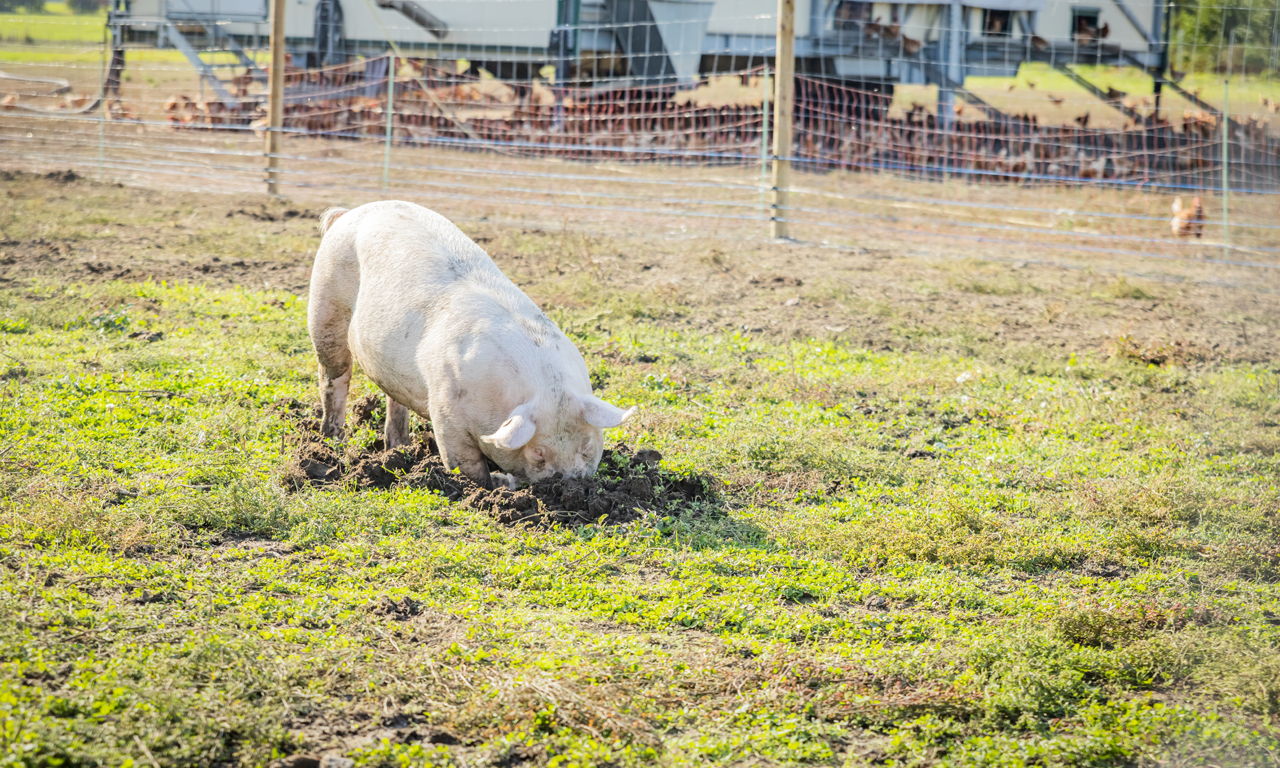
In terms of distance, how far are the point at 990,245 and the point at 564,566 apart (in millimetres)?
9302

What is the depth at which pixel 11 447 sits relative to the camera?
4.60 meters

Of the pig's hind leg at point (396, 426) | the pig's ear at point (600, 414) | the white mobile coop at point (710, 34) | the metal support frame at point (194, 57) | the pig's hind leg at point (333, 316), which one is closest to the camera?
the pig's ear at point (600, 414)

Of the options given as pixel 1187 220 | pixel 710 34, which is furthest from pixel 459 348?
pixel 710 34

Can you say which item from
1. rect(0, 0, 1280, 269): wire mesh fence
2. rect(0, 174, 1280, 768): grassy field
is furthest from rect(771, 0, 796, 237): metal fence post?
rect(0, 174, 1280, 768): grassy field

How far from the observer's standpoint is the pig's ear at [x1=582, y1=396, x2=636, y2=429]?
14.4 feet

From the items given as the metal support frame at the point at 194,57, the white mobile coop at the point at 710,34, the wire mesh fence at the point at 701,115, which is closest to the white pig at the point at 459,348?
the wire mesh fence at the point at 701,115

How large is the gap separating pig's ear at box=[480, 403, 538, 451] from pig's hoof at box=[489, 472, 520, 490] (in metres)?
0.33

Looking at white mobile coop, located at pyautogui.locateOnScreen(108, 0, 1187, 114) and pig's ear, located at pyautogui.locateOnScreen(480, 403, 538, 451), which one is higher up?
white mobile coop, located at pyautogui.locateOnScreen(108, 0, 1187, 114)

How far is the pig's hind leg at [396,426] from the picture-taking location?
5.31m

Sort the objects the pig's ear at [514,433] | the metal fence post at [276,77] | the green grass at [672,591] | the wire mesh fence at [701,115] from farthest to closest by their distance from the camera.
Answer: the wire mesh fence at [701,115], the metal fence post at [276,77], the pig's ear at [514,433], the green grass at [672,591]

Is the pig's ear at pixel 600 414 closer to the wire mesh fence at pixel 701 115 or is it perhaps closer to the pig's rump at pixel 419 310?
the pig's rump at pixel 419 310

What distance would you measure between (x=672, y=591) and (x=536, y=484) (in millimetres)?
992

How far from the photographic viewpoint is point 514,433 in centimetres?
423

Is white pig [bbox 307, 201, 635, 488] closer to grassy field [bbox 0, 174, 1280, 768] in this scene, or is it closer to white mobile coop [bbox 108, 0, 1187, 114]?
grassy field [bbox 0, 174, 1280, 768]
